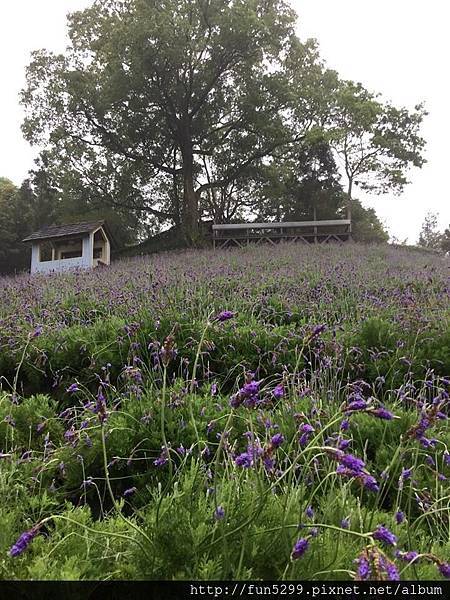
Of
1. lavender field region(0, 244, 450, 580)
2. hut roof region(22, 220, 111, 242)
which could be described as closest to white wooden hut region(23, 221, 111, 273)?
hut roof region(22, 220, 111, 242)

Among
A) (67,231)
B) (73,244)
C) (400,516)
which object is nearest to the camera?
(400,516)

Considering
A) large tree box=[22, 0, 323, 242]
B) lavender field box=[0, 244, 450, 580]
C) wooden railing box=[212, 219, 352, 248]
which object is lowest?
lavender field box=[0, 244, 450, 580]

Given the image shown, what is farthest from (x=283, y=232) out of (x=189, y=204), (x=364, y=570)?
(x=364, y=570)

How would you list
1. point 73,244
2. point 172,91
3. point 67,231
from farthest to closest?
point 172,91 → point 73,244 → point 67,231

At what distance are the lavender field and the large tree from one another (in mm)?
17517

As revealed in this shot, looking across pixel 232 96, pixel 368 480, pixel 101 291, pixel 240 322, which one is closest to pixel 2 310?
pixel 101 291

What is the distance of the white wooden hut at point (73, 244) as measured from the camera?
17312 millimetres

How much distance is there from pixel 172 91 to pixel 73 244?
9.06m

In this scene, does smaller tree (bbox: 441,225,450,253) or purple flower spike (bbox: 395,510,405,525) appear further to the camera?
smaller tree (bbox: 441,225,450,253)

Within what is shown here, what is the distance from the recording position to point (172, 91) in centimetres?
2266

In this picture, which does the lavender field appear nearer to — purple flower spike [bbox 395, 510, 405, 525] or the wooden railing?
purple flower spike [bbox 395, 510, 405, 525]

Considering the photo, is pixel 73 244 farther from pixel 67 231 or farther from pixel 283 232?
pixel 283 232

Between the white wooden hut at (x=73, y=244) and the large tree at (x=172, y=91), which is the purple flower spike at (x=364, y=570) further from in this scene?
the large tree at (x=172, y=91)

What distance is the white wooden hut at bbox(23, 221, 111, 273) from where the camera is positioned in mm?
17312
